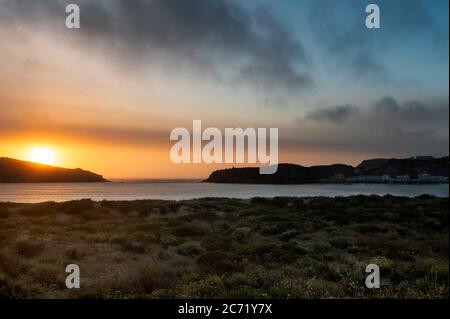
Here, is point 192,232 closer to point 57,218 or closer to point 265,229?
point 265,229

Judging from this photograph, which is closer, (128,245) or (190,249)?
(190,249)

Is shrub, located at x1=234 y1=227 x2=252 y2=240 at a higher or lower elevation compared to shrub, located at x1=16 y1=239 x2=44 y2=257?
lower

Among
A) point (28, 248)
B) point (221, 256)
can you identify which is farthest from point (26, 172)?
point (221, 256)

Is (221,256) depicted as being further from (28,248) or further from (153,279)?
(28,248)

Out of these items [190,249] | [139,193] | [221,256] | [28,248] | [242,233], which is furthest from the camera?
[139,193]

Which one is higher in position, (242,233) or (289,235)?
(242,233)

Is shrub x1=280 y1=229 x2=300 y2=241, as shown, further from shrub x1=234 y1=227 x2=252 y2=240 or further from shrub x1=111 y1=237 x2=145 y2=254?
shrub x1=111 y1=237 x2=145 y2=254

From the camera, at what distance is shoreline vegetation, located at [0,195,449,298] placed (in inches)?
438

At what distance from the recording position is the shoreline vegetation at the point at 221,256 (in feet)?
36.5

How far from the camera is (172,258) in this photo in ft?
54.5

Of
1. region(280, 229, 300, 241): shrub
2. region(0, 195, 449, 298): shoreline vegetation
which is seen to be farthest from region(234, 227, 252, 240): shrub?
region(280, 229, 300, 241): shrub

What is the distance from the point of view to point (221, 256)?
15320 millimetres

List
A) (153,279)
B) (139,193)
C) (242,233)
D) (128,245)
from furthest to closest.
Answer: (139,193)
(242,233)
(128,245)
(153,279)
